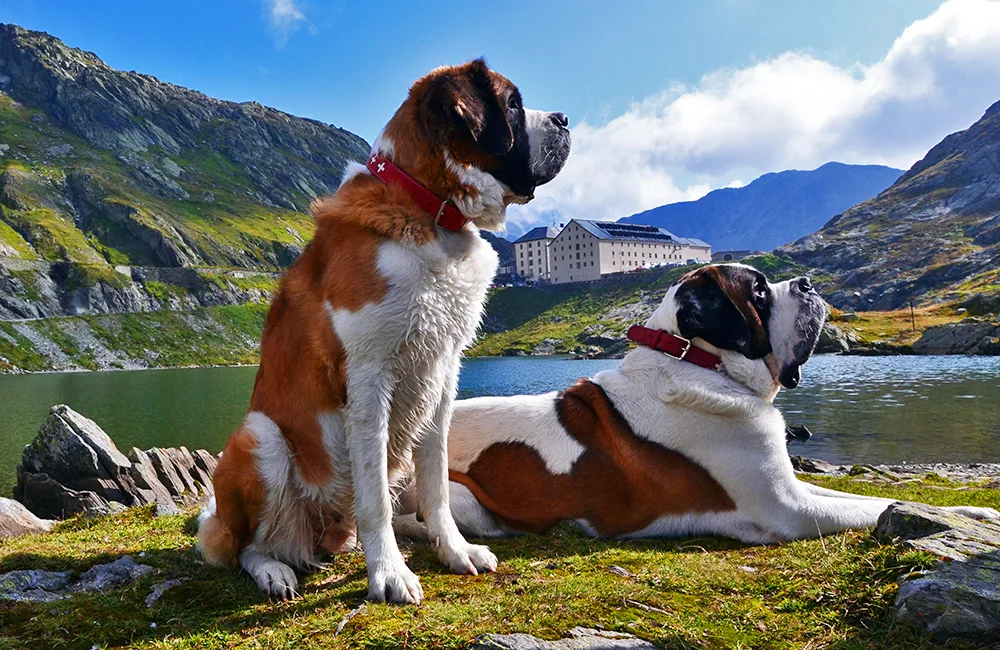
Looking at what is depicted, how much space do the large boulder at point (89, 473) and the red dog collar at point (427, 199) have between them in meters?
11.0

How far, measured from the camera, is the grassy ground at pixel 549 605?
342 cm

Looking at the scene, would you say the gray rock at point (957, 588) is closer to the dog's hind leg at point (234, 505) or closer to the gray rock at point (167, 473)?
the dog's hind leg at point (234, 505)

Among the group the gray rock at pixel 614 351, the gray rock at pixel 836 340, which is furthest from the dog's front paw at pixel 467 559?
the gray rock at pixel 614 351

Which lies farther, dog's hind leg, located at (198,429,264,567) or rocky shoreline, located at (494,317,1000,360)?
rocky shoreline, located at (494,317,1000,360)

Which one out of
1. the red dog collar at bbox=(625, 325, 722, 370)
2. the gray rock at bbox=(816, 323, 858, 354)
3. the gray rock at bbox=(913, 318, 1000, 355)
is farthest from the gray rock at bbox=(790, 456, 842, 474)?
the gray rock at bbox=(816, 323, 858, 354)

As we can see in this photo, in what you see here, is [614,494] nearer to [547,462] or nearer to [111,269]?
[547,462]

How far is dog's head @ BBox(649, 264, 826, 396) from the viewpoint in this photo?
592 centimetres

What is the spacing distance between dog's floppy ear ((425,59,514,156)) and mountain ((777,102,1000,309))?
5186 inches

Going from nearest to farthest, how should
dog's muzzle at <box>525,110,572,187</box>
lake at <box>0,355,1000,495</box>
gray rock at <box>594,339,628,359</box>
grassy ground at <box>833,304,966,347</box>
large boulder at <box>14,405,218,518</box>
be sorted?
dog's muzzle at <box>525,110,572,187</box>
large boulder at <box>14,405,218,518</box>
lake at <box>0,355,1000,495</box>
grassy ground at <box>833,304,966,347</box>
gray rock at <box>594,339,628,359</box>

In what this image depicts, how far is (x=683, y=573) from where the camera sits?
4.36 metres

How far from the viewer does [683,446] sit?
582cm

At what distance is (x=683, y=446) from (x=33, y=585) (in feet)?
18.0

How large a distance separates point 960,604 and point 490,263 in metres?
3.54

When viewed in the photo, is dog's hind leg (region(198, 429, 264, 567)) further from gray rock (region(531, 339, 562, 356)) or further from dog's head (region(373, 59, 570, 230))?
gray rock (region(531, 339, 562, 356))
